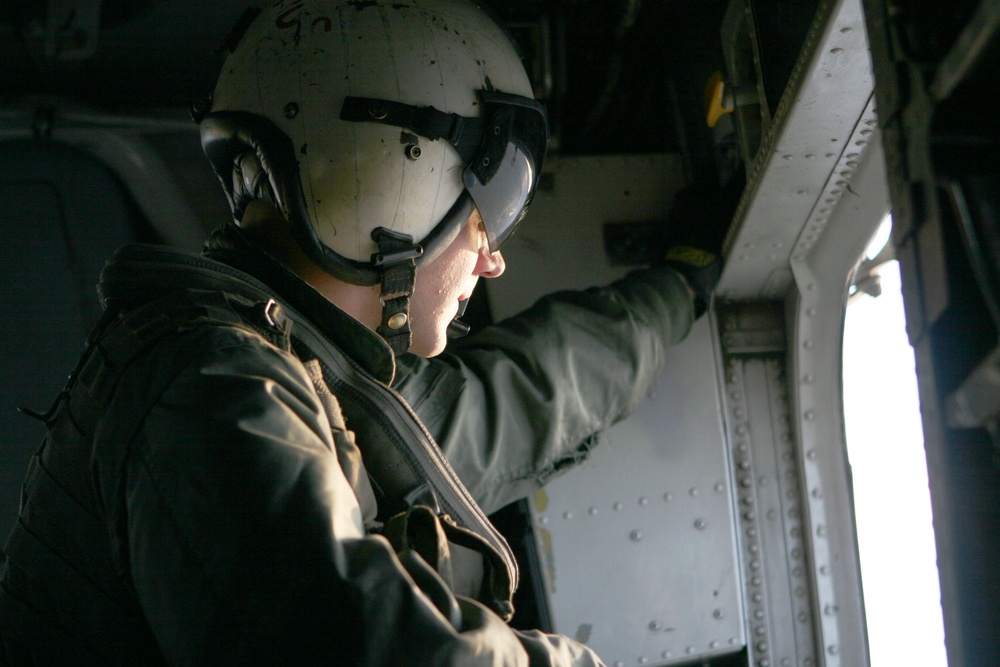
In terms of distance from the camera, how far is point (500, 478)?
2.29m

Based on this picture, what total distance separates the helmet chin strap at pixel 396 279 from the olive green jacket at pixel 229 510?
0.52 feet

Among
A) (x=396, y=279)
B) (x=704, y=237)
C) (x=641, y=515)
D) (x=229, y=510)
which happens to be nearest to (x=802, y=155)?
(x=704, y=237)

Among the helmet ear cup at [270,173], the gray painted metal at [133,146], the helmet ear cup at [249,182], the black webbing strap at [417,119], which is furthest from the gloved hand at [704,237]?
the gray painted metal at [133,146]

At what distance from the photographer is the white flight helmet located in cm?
173

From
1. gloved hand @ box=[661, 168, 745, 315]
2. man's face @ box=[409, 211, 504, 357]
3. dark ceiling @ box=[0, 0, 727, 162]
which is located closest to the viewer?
man's face @ box=[409, 211, 504, 357]

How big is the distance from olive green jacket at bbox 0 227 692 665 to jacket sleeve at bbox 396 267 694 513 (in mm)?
560

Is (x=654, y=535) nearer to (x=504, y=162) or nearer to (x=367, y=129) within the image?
(x=504, y=162)

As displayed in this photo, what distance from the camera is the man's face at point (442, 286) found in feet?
6.18

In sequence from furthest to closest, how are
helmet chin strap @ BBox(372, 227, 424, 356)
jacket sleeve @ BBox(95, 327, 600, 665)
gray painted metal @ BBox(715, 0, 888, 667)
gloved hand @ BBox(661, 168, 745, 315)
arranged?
gloved hand @ BBox(661, 168, 745, 315) < gray painted metal @ BBox(715, 0, 888, 667) < helmet chin strap @ BBox(372, 227, 424, 356) < jacket sleeve @ BBox(95, 327, 600, 665)

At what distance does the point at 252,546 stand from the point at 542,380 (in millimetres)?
1305

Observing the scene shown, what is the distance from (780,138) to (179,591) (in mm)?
1465

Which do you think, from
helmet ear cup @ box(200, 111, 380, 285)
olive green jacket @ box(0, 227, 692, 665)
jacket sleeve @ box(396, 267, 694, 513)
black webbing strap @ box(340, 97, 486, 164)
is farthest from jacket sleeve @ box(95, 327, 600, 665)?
jacket sleeve @ box(396, 267, 694, 513)

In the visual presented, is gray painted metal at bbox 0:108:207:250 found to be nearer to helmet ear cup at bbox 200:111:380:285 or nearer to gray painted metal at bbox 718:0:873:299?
helmet ear cup at bbox 200:111:380:285

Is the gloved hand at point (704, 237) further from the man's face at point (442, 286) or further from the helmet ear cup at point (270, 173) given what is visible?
the helmet ear cup at point (270, 173)
